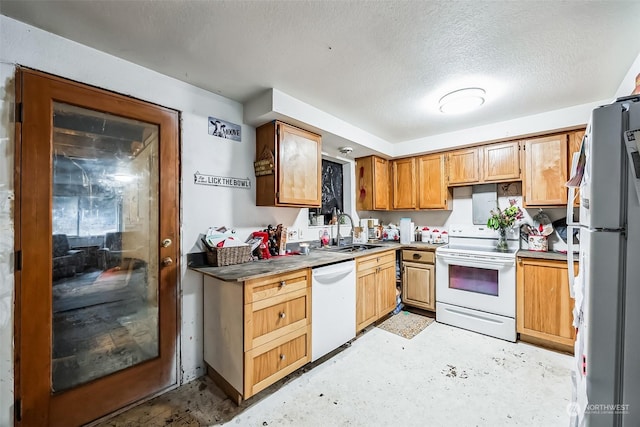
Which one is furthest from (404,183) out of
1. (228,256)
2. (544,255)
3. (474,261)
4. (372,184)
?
(228,256)

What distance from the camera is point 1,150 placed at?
1369 mm

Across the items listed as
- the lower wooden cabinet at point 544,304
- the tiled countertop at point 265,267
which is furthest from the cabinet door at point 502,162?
the tiled countertop at point 265,267

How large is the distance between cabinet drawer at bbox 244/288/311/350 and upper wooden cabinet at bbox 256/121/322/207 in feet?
2.83

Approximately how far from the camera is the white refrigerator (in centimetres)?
89

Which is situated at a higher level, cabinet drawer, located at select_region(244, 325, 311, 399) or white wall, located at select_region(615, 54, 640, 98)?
white wall, located at select_region(615, 54, 640, 98)

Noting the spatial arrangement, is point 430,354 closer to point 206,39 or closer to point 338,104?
point 338,104

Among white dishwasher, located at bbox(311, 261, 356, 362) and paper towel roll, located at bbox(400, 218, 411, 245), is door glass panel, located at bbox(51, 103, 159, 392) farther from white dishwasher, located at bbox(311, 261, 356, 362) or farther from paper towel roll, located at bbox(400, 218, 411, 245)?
paper towel roll, located at bbox(400, 218, 411, 245)

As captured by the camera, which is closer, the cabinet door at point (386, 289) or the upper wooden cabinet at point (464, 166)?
the cabinet door at point (386, 289)

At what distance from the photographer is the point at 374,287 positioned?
2969 millimetres

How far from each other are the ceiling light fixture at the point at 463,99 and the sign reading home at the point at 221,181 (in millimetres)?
1957

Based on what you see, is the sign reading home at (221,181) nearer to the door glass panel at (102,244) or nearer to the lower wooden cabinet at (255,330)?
the door glass panel at (102,244)

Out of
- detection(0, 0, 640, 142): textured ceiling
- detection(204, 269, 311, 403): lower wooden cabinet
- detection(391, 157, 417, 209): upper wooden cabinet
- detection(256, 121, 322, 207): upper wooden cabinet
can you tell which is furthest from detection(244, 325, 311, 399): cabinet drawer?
detection(391, 157, 417, 209): upper wooden cabinet

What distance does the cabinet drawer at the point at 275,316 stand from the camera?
69.1 inches

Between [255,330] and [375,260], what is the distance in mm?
1654
